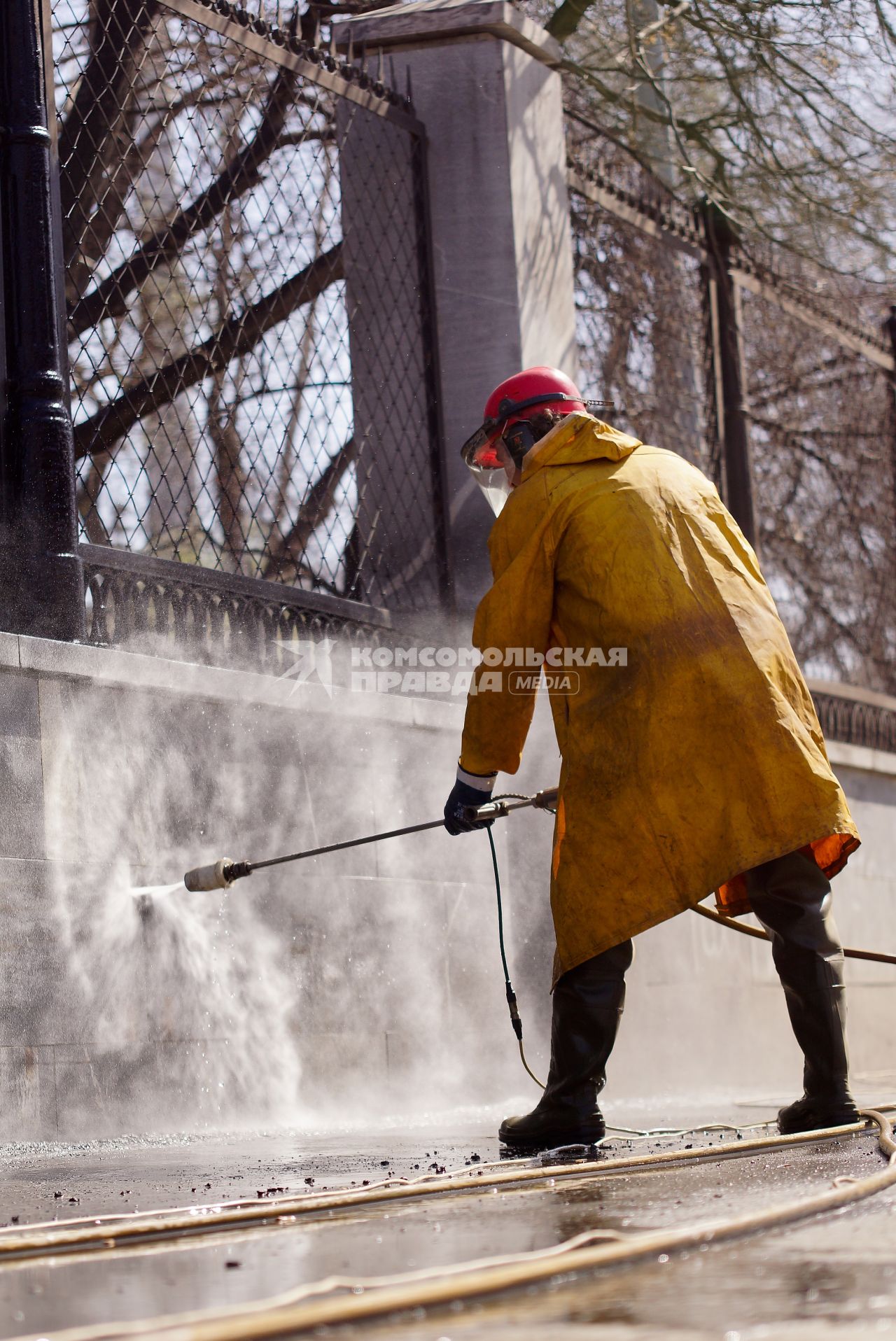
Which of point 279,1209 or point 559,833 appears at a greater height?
point 559,833

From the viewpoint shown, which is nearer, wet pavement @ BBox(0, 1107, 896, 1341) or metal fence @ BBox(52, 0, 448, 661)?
wet pavement @ BBox(0, 1107, 896, 1341)

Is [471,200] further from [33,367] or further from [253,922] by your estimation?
[253,922]

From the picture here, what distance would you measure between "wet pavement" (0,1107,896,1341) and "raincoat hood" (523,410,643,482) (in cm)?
174

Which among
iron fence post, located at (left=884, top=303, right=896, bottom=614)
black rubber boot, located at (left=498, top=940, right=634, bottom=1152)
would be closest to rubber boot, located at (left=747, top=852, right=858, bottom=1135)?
black rubber boot, located at (left=498, top=940, right=634, bottom=1152)

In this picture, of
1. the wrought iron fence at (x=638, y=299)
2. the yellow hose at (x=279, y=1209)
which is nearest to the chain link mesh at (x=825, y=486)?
the wrought iron fence at (x=638, y=299)

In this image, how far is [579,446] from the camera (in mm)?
4410

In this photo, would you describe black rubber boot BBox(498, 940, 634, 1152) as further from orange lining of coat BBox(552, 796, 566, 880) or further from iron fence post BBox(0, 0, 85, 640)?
iron fence post BBox(0, 0, 85, 640)

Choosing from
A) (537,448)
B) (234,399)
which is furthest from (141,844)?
(234,399)

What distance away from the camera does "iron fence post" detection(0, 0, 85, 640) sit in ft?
16.0

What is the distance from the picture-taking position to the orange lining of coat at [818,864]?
4293 mm

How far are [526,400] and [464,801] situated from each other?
1137 millimetres

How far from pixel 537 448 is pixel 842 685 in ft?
18.2

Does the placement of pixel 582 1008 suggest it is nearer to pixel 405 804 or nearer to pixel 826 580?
pixel 405 804

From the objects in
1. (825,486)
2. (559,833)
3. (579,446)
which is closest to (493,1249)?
(559,833)
